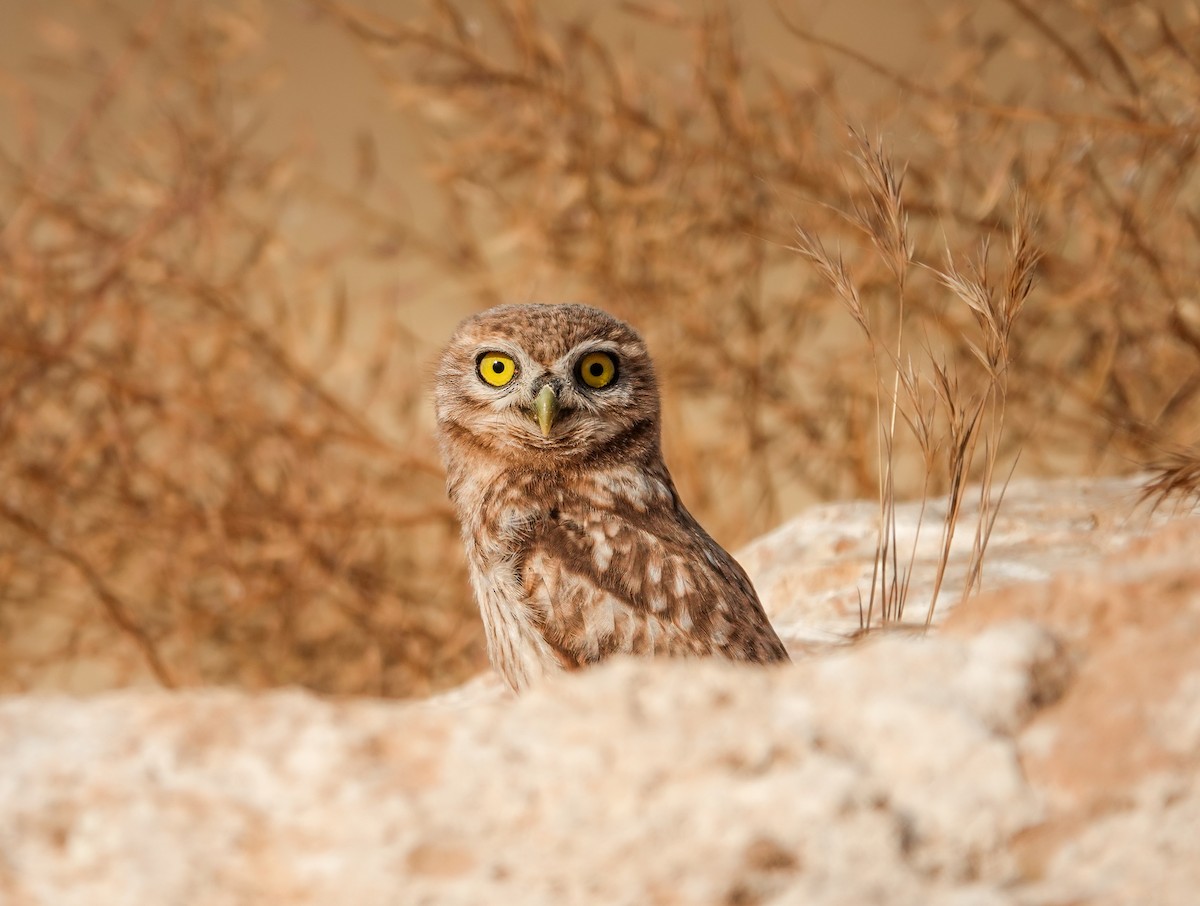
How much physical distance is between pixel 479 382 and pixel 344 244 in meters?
2.34

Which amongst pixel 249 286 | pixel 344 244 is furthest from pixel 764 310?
pixel 249 286

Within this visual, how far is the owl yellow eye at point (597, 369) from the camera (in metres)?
2.73

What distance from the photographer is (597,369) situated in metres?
2.77

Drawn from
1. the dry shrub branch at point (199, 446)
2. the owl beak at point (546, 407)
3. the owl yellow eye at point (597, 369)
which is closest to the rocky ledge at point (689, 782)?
Answer: the owl beak at point (546, 407)

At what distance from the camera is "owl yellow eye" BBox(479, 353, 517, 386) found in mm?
2742

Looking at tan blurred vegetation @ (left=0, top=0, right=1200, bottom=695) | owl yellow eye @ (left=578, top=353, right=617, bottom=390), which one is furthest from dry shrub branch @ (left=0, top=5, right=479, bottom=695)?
owl yellow eye @ (left=578, top=353, right=617, bottom=390)

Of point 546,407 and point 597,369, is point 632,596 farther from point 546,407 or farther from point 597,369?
point 597,369

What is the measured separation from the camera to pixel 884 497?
2182 millimetres

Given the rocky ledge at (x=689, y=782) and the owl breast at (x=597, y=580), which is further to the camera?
the owl breast at (x=597, y=580)

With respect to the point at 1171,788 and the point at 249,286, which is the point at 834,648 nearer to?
the point at 1171,788

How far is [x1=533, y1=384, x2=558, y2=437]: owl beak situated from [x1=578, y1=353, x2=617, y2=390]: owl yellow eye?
15 centimetres

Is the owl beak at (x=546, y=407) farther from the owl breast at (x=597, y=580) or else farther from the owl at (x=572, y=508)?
the owl breast at (x=597, y=580)

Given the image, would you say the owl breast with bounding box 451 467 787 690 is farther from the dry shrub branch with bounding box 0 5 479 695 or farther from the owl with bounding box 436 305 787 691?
the dry shrub branch with bounding box 0 5 479 695

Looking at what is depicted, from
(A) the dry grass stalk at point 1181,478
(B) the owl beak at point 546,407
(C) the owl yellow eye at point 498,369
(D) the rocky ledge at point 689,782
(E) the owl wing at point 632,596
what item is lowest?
(D) the rocky ledge at point 689,782
